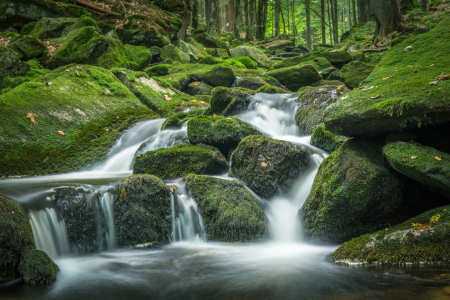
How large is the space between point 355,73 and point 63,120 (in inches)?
359

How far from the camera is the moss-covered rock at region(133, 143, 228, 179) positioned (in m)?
6.30

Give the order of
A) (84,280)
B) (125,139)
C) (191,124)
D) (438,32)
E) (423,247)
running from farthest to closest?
1. (125,139)
2. (191,124)
3. (438,32)
4. (84,280)
5. (423,247)

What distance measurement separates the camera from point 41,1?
44.9ft

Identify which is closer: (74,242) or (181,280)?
(181,280)

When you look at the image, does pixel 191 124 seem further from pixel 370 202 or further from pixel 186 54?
pixel 186 54

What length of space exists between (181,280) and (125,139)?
5866mm

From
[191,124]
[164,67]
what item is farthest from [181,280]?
[164,67]

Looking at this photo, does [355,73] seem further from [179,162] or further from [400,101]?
[179,162]

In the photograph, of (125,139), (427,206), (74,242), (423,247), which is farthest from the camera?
A: (125,139)

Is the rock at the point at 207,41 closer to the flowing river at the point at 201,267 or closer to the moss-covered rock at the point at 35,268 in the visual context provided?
the flowing river at the point at 201,267

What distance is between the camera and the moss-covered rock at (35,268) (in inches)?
139

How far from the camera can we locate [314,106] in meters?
9.13

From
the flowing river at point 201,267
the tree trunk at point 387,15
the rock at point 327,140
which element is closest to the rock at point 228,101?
the rock at point 327,140

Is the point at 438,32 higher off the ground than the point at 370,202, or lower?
higher
